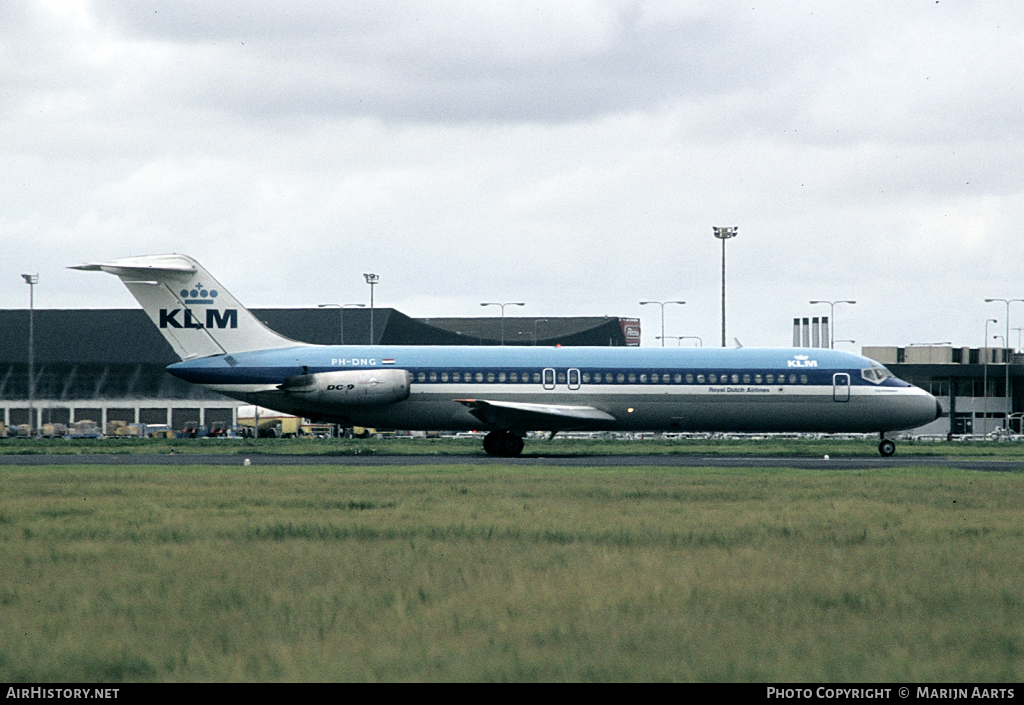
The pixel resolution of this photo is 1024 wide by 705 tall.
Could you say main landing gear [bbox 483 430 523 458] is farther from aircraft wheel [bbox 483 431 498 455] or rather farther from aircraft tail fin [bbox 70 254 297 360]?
aircraft tail fin [bbox 70 254 297 360]

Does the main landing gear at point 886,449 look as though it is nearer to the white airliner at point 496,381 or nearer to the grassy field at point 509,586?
the white airliner at point 496,381

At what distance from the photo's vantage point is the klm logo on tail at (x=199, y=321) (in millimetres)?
39969

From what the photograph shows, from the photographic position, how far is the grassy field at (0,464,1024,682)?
9.02 meters

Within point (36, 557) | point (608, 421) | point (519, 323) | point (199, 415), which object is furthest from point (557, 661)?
point (519, 323)

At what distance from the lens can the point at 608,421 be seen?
133 feet

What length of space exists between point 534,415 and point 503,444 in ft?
6.87

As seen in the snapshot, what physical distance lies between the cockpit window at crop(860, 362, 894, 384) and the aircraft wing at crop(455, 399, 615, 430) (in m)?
9.57

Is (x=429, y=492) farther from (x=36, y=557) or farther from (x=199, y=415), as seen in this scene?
(x=199, y=415)

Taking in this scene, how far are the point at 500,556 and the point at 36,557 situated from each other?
5859 mm

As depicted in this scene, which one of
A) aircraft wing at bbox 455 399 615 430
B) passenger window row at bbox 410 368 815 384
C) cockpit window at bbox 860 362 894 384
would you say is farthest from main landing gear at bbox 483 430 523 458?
cockpit window at bbox 860 362 894 384

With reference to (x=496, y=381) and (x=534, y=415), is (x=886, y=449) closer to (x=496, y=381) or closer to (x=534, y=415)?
(x=534, y=415)

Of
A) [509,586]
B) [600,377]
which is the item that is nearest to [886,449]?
[600,377]

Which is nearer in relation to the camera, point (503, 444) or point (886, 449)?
point (503, 444)

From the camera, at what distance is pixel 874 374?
139 ft
